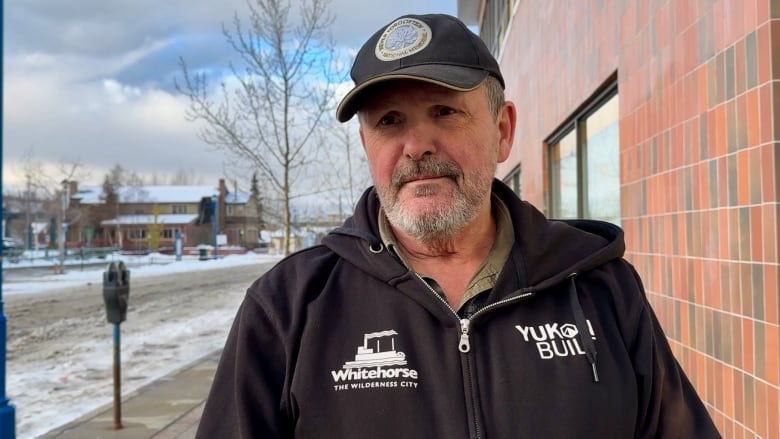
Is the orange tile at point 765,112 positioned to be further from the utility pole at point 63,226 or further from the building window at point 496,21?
the utility pole at point 63,226

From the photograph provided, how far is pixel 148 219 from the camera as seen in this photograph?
72.0 m

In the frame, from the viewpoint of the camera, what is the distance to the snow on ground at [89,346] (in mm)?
6562

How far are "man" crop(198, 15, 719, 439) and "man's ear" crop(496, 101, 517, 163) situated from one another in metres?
0.05

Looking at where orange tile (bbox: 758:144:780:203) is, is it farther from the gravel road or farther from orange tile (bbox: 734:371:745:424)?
the gravel road

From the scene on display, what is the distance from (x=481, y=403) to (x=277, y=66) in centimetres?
840

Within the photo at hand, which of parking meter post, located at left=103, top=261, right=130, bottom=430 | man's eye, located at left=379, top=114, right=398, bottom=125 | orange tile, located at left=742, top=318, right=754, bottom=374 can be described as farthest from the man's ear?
parking meter post, located at left=103, top=261, right=130, bottom=430

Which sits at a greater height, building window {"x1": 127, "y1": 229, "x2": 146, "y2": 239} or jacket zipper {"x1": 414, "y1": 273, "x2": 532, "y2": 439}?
building window {"x1": 127, "y1": 229, "x2": 146, "y2": 239}

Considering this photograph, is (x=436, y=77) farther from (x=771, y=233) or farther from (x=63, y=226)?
(x=63, y=226)

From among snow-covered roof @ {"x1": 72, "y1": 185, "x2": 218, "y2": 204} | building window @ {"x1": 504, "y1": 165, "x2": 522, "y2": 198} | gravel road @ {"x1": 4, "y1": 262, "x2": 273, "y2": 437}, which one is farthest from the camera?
snow-covered roof @ {"x1": 72, "y1": 185, "x2": 218, "y2": 204}

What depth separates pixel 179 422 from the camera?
550 cm

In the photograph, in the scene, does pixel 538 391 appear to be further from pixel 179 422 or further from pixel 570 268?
pixel 179 422

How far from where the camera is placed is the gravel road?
21.9 feet

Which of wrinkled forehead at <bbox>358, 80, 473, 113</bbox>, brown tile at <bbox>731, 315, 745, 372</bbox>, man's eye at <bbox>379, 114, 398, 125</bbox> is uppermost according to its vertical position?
wrinkled forehead at <bbox>358, 80, 473, 113</bbox>

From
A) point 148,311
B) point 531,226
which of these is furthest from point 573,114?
point 148,311
